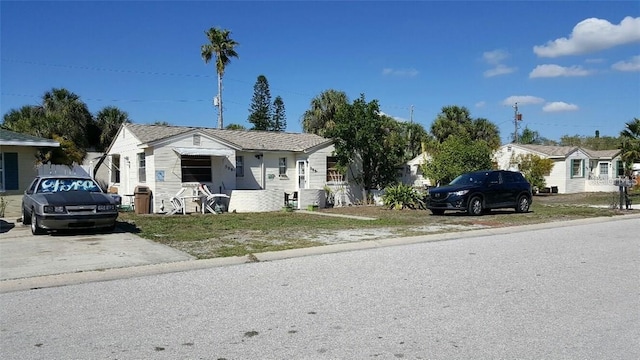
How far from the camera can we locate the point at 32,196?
42.2 ft

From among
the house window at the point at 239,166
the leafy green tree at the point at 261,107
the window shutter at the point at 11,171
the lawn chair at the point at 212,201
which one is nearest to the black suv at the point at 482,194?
the lawn chair at the point at 212,201

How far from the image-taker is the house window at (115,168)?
2517cm

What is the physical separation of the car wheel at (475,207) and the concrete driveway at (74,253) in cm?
1134

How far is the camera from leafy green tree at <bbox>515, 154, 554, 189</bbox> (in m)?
33.0

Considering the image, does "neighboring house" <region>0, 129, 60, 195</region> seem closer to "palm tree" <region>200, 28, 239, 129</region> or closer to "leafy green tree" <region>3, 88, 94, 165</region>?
"leafy green tree" <region>3, 88, 94, 165</region>

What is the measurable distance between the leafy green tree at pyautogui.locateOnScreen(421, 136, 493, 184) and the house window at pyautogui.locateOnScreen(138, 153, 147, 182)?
14.4 metres

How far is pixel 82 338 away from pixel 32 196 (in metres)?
9.59

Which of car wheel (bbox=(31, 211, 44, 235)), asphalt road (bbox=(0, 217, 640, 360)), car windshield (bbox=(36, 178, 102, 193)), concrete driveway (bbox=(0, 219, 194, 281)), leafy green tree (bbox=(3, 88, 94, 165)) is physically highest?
leafy green tree (bbox=(3, 88, 94, 165))

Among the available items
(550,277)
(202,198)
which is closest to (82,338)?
(550,277)

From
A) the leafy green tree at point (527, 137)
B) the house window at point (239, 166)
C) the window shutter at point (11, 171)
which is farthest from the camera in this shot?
the leafy green tree at point (527, 137)

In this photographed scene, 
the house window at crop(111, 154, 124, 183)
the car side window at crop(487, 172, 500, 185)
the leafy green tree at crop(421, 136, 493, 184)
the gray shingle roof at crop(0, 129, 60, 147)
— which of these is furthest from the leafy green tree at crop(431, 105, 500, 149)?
the gray shingle roof at crop(0, 129, 60, 147)

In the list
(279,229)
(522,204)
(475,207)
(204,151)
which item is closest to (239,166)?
(204,151)

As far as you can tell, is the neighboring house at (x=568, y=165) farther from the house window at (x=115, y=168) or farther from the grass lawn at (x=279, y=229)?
the house window at (x=115, y=168)

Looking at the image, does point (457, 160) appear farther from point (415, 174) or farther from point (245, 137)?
point (245, 137)
